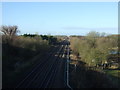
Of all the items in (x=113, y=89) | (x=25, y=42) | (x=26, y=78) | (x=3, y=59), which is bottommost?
(x=113, y=89)

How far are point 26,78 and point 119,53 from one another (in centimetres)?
1603

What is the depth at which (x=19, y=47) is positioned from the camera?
1560cm

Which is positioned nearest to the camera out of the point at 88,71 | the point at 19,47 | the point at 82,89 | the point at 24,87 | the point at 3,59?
the point at 24,87

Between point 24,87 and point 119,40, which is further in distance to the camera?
point 119,40

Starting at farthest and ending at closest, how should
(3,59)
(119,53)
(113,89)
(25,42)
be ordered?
1. (119,53)
2. (25,42)
3. (3,59)
4. (113,89)

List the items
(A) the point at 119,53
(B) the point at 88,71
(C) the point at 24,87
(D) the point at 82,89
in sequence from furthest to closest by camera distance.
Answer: (A) the point at 119,53 → (B) the point at 88,71 → (D) the point at 82,89 → (C) the point at 24,87

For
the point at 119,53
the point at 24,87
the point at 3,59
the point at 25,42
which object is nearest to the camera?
the point at 24,87

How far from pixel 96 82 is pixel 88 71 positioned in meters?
2.53

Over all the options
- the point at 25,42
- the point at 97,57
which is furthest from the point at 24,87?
the point at 97,57

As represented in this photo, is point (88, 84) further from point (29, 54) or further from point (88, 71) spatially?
point (29, 54)

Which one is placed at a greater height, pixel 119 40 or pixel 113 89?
pixel 119 40

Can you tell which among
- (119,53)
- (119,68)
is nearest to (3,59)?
(119,68)

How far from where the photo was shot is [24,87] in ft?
28.4

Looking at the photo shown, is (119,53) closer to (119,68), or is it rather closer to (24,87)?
(119,68)
